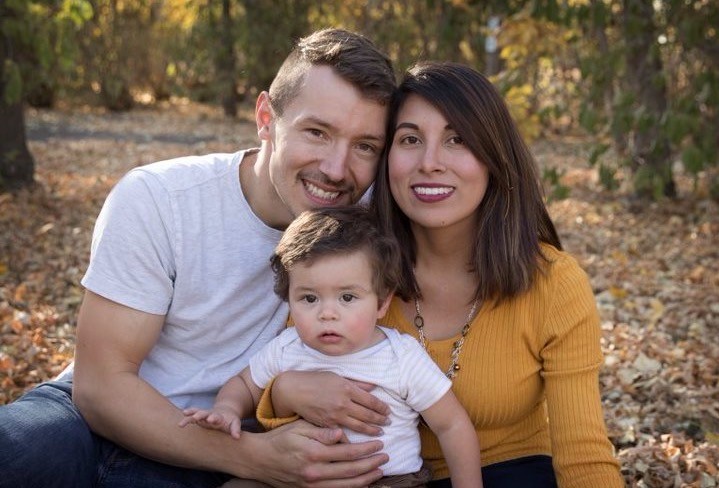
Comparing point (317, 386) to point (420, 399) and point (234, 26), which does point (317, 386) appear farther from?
point (234, 26)

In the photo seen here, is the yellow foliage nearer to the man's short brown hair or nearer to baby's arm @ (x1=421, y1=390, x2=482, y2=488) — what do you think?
the man's short brown hair

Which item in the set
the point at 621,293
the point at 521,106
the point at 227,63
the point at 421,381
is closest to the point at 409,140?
the point at 421,381

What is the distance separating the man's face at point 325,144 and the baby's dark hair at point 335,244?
0.54 feet

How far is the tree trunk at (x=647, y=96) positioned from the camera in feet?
23.7

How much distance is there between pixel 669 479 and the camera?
10.8 feet

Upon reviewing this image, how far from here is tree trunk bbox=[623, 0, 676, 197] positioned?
7215 mm

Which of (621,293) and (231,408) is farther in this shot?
(621,293)

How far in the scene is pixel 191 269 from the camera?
9.04 ft

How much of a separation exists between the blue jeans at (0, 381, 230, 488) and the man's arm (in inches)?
2.4

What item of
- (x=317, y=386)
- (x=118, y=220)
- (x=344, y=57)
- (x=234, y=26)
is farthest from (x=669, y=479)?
(x=234, y=26)

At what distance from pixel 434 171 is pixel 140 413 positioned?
1115 mm

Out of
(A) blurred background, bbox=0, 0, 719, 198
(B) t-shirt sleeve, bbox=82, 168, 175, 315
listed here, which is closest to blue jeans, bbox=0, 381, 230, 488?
(B) t-shirt sleeve, bbox=82, 168, 175, 315

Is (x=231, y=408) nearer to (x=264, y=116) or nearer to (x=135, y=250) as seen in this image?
(x=135, y=250)

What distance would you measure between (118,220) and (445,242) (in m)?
1.00
